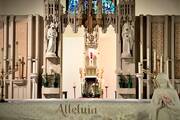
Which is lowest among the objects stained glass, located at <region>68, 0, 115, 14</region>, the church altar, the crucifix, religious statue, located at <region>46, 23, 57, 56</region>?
the church altar

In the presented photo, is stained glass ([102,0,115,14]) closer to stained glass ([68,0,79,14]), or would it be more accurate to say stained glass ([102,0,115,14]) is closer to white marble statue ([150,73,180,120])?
stained glass ([68,0,79,14])

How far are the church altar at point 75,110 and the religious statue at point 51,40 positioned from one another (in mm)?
2989

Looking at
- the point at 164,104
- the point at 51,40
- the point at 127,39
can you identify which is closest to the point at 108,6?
the point at 127,39

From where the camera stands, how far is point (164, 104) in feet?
23.2

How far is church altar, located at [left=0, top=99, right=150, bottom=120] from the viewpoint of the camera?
25.1 feet

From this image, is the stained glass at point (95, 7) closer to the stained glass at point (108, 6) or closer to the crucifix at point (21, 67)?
the stained glass at point (108, 6)

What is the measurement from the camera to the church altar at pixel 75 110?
7.66 meters

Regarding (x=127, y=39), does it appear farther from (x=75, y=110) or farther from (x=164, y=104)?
(x=164, y=104)

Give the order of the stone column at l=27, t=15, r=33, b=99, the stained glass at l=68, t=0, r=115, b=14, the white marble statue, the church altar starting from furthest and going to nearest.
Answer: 1. the stained glass at l=68, t=0, r=115, b=14
2. the stone column at l=27, t=15, r=33, b=99
3. the church altar
4. the white marble statue

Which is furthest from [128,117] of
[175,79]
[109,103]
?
[175,79]

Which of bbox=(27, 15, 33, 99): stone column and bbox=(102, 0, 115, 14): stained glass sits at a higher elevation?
bbox=(102, 0, 115, 14): stained glass

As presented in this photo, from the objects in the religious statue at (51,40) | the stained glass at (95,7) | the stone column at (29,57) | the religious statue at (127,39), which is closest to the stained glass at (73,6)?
the stained glass at (95,7)

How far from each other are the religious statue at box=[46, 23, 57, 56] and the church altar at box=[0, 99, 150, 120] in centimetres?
299

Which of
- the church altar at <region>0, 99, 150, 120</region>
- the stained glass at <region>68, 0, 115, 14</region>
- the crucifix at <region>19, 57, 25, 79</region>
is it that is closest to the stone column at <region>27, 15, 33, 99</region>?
the crucifix at <region>19, 57, 25, 79</region>
